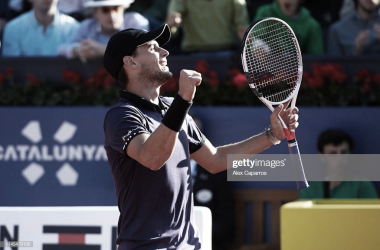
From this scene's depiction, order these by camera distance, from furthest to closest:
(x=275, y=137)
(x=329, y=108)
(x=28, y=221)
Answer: (x=329, y=108) < (x=28, y=221) < (x=275, y=137)

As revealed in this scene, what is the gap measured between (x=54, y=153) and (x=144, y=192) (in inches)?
132

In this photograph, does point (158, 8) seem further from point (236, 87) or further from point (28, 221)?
point (28, 221)

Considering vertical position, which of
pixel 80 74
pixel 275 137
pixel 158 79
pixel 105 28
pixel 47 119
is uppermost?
pixel 105 28

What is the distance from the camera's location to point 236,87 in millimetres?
5980

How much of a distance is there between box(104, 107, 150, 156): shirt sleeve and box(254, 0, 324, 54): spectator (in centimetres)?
354

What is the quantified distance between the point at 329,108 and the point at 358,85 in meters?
0.31

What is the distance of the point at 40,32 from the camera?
22.0 feet

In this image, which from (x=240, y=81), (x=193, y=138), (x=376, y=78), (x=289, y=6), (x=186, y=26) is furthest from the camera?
(x=186, y=26)

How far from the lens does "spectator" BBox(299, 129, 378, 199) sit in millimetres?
5449

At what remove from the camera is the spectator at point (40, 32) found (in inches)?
263

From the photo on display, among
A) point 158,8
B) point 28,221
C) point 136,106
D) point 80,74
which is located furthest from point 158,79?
point 158,8

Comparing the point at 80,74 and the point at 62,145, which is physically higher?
the point at 80,74

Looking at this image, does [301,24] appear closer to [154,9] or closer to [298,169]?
[154,9]


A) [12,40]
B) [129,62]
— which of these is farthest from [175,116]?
[12,40]
